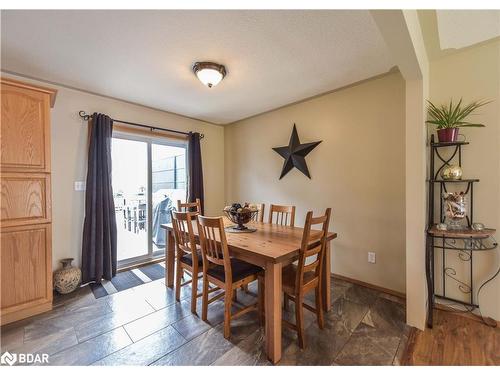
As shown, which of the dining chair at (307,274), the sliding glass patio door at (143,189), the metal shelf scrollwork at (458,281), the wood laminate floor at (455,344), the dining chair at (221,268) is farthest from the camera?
the sliding glass patio door at (143,189)

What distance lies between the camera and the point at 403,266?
94.0 inches

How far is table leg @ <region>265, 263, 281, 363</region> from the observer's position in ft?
5.11

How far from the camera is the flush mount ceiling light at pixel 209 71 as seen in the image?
2.11 metres

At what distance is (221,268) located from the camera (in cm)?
200

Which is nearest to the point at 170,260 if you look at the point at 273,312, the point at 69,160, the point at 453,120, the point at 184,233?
the point at 184,233

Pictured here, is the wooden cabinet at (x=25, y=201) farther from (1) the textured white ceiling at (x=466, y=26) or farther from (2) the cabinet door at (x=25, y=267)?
(1) the textured white ceiling at (x=466, y=26)

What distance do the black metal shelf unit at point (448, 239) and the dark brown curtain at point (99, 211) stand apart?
11.0ft

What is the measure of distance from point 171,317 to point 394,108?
300cm

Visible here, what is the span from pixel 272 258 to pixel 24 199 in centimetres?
220

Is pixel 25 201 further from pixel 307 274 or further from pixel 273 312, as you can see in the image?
pixel 307 274

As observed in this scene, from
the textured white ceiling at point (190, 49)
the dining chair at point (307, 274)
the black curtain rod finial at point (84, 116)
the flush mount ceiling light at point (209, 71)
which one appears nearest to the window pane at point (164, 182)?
the black curtain rod finial at point (84, 116)
